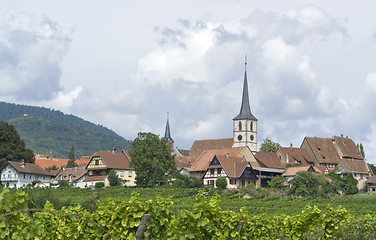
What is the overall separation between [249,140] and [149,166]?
127 feet

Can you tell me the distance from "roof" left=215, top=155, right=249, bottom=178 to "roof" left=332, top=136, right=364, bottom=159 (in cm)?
1878

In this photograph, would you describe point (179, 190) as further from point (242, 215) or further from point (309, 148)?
point (242, 215)

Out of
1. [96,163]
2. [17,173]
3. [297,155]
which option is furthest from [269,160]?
[17,173]

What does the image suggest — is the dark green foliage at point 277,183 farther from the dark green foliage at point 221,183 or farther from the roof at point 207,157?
the roof at point 207,157

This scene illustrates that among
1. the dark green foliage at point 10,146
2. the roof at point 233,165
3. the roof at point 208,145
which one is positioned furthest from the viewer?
the roof at point 208,145

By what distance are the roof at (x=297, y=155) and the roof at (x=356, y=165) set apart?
592 centimetres

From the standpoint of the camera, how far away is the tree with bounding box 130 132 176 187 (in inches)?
3024

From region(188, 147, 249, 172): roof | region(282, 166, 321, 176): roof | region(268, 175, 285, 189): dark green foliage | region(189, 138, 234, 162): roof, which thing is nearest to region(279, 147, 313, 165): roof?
region(188, 147, 249, 172): roof

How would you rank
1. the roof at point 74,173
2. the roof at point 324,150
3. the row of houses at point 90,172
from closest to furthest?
the row of houses at point 90,172
the roof at point 74,173
the roof at point 324,150

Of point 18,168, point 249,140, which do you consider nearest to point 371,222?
point 18,168

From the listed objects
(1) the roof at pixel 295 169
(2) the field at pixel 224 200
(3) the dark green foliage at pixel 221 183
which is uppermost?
(1) the roof at pixel 295 169

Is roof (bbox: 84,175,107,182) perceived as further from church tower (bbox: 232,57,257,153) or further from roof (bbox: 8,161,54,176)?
church tower (bbox: 232,57,257,153)

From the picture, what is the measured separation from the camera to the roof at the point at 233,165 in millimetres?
83062

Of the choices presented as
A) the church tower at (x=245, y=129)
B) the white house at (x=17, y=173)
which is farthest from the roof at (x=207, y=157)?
the white house at (x=17, y=173)
